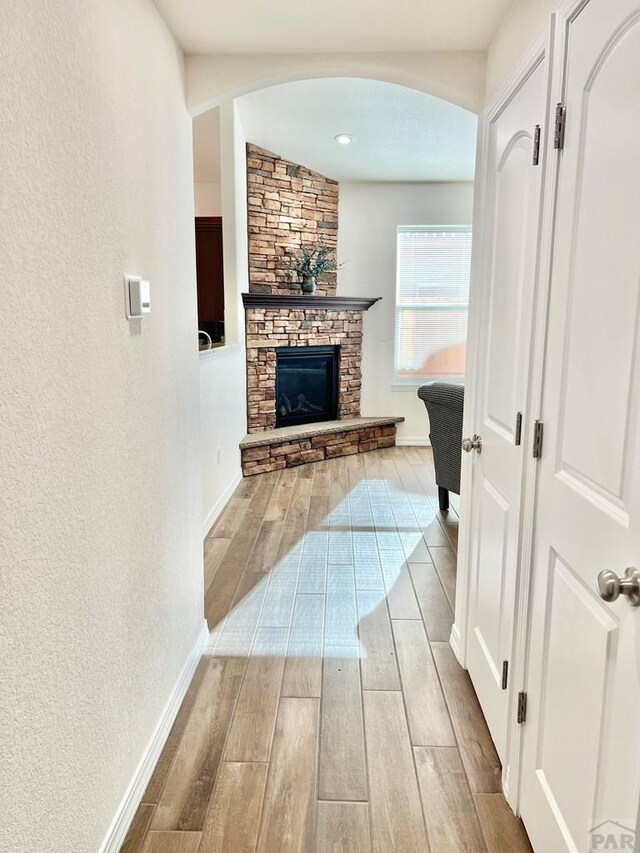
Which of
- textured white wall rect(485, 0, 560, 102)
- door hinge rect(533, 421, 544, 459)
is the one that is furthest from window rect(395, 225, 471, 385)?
door hinge rect(533, 421, 544, 459)

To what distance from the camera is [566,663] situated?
1221mm

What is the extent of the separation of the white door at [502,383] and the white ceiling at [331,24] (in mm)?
286

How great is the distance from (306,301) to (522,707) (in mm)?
4476

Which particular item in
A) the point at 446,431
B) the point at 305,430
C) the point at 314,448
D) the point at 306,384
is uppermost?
the point at 306,384

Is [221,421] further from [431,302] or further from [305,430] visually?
[431,302]

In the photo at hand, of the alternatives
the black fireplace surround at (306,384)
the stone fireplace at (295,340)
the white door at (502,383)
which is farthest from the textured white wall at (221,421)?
the white door at (502,383)

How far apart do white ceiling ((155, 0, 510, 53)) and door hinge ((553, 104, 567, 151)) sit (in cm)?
63

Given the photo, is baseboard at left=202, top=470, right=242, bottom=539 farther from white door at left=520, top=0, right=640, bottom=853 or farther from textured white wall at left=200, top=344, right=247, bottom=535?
white door at left=520, top=0, right=640, bottom=853

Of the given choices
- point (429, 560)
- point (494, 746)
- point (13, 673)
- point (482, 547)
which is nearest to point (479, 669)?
point (494, 746)

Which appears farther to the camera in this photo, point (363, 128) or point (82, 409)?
point (363, 128)

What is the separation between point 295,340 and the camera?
5562 mm

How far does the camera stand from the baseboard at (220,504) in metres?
3.66

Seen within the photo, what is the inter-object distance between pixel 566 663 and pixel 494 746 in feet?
2.44

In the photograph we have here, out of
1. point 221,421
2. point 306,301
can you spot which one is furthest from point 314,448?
point 221,421
